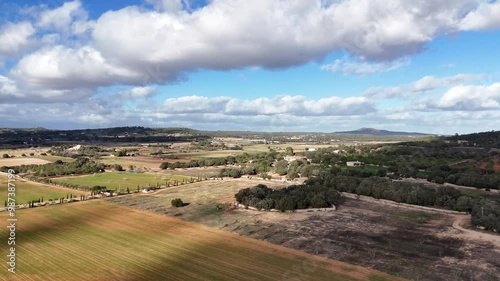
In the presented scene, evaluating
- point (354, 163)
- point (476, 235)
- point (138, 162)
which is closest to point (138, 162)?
point (138, 162)

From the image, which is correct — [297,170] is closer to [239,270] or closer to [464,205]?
[464,205]

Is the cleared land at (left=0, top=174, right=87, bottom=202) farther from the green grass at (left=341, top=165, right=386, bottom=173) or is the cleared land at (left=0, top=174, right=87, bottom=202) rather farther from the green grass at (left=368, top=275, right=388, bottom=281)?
the green grass at (left=341, top=165, right=386, bottom=173)

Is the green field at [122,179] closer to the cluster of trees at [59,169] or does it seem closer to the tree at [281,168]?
the cluster of trees at [59,169]

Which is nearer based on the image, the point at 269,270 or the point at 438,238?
the point at 269,270

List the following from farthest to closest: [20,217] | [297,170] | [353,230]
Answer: [297,170]
[20,217]
[353,230]

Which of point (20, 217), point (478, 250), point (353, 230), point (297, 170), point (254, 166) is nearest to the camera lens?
point (478, 250)

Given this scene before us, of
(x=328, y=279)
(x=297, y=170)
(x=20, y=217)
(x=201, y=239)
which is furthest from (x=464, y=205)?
(x=20, y=217)
